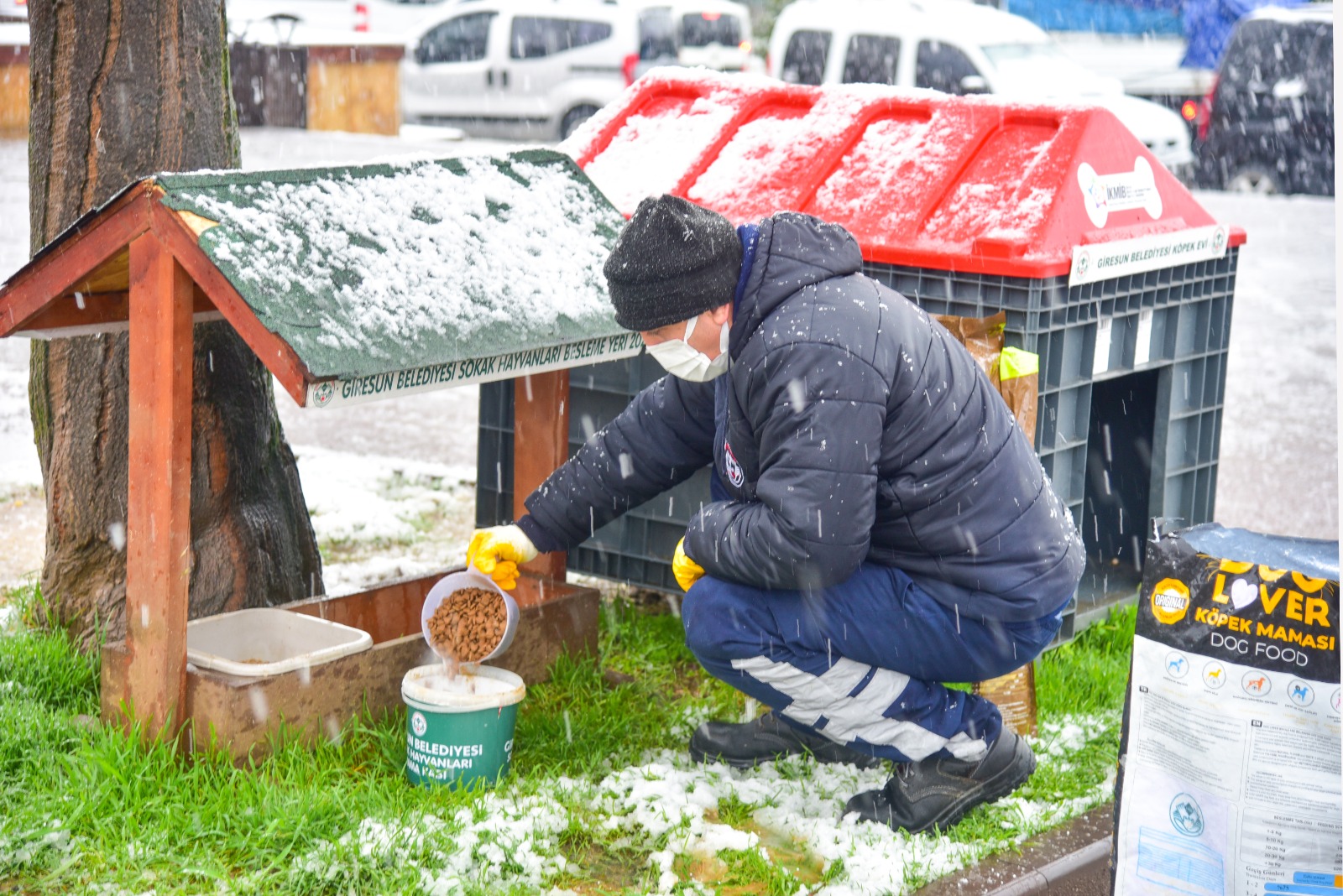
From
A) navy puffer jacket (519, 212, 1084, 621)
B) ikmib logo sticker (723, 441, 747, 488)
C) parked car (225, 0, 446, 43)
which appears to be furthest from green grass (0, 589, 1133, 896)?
parked car (225, 0, 446, 43)

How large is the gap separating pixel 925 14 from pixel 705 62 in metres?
3.92

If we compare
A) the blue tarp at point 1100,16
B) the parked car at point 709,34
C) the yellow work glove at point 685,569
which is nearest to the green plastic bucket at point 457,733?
the yellow work glove at point 685,569

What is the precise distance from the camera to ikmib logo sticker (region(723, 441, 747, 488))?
3119mm

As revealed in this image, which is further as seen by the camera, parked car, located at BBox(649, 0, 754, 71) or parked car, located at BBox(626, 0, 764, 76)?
parked car, located at BBox(649, 0, 754, 71)

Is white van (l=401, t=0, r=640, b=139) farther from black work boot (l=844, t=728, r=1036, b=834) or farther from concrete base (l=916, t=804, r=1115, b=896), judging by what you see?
concrete base (l=916, t=804, r=1115, b=896)

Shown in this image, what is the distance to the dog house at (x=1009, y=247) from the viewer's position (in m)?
3.64

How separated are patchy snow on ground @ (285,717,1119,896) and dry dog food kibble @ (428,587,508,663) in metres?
0.32

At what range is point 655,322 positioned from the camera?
290 cm

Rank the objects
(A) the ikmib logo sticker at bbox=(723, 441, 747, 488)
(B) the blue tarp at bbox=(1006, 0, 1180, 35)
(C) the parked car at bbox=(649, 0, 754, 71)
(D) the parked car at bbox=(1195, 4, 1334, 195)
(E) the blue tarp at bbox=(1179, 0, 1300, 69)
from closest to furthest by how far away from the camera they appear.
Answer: (A) the ikmib logo sticker at bbox=(723, 441, 747, 488)
(D) the parked car at bbox=(1195, 4, 1334, 195)
(C) the parked car at bbox=(649, 0, 754, 71)
(E) the blue tarp at bbox=(1179, 0, 1300, 69)
(B) the blue tarp at bbox=(1006, 0, 1180, 35)

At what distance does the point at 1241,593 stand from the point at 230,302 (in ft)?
6.18

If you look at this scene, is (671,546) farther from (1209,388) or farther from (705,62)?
(705,62)

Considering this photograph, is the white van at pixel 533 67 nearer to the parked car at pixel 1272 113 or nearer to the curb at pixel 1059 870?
the parked car at pixel 1272 113

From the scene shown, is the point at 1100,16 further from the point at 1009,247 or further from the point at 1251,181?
the point at 1009,247

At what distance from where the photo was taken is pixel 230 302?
284cm
